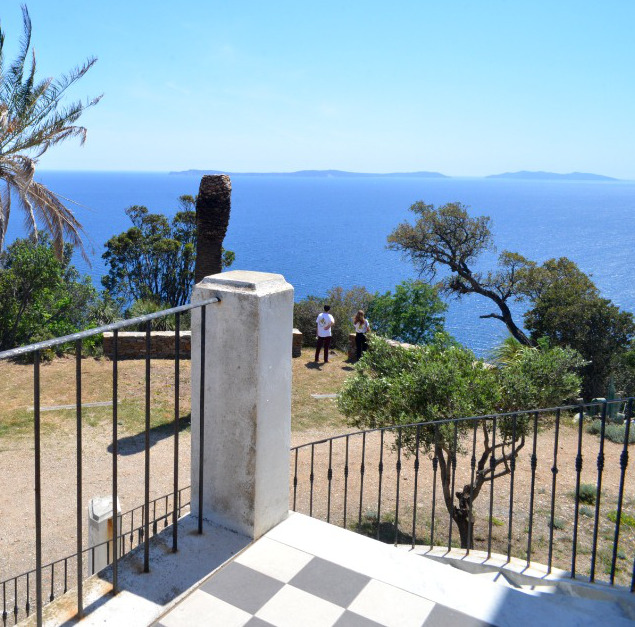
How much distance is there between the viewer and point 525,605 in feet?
9.19

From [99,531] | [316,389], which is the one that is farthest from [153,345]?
[99,531]

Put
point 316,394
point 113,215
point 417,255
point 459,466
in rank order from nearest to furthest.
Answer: point 459,466
point 316,394
point 417,255
point 113,215

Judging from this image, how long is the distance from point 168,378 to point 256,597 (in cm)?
988

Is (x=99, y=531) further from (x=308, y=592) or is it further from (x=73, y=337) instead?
(x=73, y=337)

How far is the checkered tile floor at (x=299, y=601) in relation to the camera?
256cm

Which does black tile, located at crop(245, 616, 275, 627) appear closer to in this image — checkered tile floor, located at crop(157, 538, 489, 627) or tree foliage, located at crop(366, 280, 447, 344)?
checkered tile floor, located at crop(157, 538, 489, 627)

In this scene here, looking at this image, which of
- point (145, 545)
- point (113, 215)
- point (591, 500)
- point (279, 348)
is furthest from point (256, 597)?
point (113, 215)

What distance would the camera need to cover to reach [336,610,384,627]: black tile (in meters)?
2.56

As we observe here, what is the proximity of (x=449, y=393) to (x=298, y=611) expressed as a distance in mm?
3634

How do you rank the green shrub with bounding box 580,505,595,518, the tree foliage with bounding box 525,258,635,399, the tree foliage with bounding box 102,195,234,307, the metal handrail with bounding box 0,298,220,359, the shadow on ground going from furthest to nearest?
1. the tree foliage with bounding box 102,195,234,307
2. the tree foliage with bounding box 525,258,635,399
3. the shadow on ground
4. the green shrub with bounding box 580,505,595,518
5. the metal handrail with bounding box 0,298,220,359

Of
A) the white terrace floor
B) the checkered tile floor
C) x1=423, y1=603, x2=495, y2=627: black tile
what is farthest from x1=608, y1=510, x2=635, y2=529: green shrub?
the checkered tile floor

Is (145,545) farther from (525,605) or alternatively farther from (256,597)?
(525,605)

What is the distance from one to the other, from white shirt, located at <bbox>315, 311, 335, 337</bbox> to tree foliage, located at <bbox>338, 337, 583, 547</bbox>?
21.6 feet

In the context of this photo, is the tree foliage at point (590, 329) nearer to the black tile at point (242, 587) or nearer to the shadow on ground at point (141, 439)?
the shadow on ground at point (141, 439)
